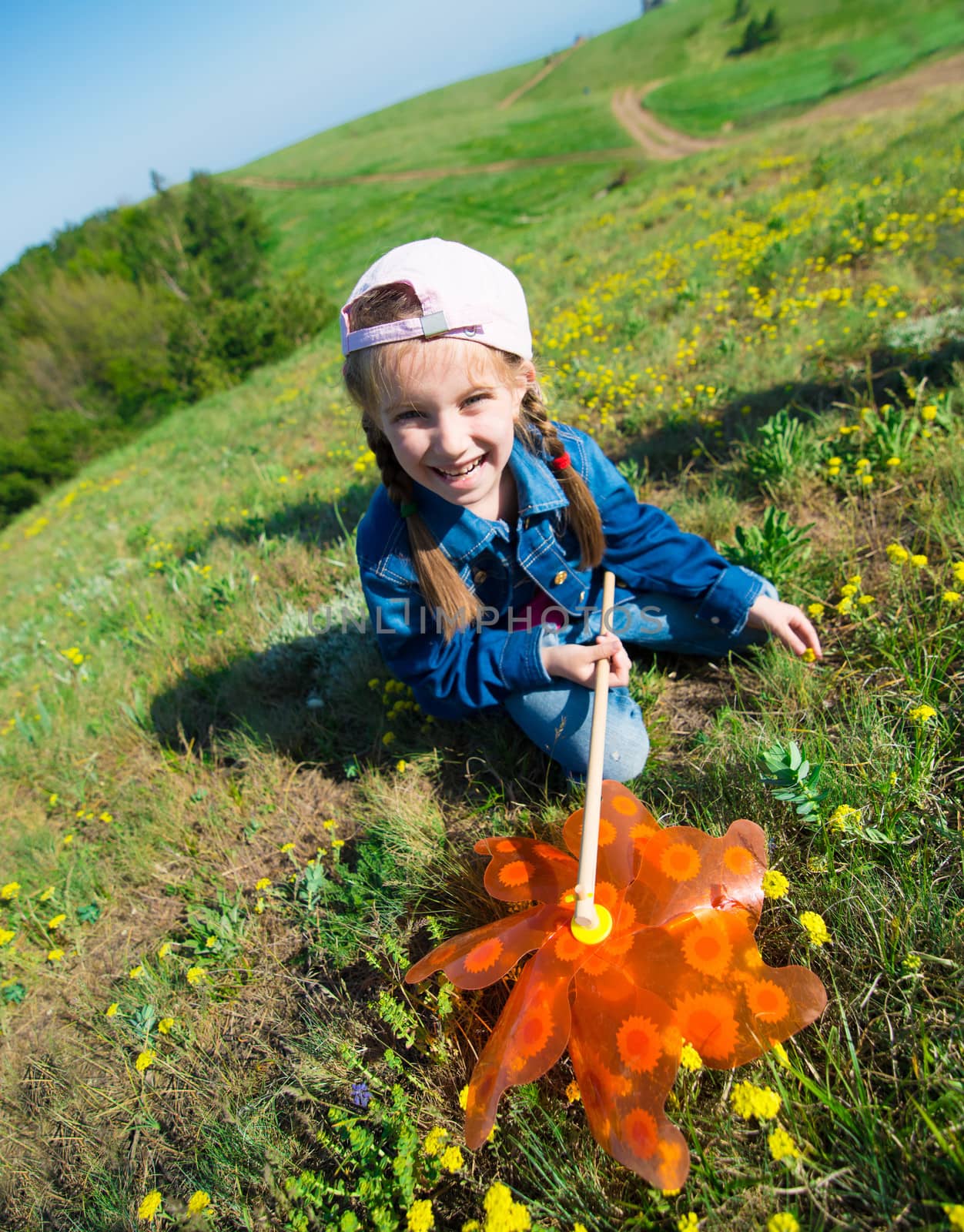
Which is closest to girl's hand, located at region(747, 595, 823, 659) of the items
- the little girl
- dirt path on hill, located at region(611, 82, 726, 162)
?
the little girl

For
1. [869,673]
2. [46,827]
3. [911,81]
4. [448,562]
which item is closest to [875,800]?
[869,673]

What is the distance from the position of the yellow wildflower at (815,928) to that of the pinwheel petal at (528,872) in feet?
1.63

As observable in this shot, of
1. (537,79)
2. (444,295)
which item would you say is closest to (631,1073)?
(444,295)

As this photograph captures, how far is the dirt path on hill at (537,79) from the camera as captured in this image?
2596 inches

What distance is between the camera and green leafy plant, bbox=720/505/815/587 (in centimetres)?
236

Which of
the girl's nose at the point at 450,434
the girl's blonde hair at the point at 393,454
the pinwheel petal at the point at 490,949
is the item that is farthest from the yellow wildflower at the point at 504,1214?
the girl's nose at the point at 450,434

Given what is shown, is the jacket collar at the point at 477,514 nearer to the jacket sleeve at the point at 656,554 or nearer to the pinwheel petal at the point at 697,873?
the jacket sleeve at the point at 656,554

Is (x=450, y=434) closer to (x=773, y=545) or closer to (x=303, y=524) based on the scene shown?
(x=773, y=545)

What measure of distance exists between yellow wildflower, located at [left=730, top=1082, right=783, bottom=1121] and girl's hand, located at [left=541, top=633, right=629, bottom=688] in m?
1.02

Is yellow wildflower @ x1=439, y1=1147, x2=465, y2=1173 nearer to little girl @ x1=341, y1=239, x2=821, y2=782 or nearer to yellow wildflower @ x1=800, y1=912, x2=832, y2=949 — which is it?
yellow wildflower @ x1=800, y1=912, x2=832, y2=949

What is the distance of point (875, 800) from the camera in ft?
5.21

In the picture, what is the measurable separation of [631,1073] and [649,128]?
48653 millimetres

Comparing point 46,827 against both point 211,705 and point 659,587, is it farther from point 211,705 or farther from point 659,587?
point 659,587

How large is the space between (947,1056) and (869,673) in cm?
108
